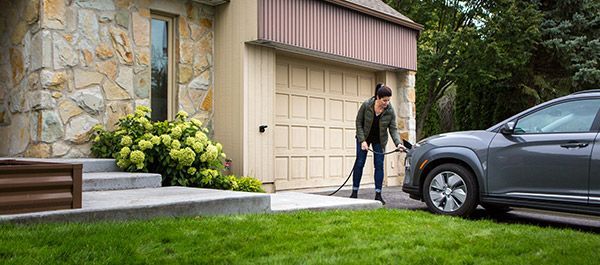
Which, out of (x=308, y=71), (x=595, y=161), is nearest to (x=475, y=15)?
(x=308, y=71)

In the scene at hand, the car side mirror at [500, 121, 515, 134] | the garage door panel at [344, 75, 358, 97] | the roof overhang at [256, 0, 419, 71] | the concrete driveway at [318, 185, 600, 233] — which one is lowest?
the concrete driveway at [318, 185, 600, 233]

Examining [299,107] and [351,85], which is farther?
[351,85]

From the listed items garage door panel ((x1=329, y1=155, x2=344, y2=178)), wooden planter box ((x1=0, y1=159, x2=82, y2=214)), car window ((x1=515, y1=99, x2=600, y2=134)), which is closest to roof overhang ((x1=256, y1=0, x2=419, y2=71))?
garage door panel ((x1=329, y1=155, x2=344, y2=178))

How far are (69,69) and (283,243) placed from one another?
4249mm

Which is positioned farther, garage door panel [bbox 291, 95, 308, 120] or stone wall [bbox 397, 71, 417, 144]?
stone wall [bbox 397, 71, 417, 144]

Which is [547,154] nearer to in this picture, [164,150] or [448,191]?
[448,191]

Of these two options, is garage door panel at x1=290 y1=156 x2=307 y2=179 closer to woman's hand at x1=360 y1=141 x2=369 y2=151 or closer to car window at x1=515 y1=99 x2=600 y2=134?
woman's hand at x1=360 y1=141 x2=369 y2=151

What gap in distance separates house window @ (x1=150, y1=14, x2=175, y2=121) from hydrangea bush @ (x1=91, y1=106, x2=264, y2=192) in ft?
1.77

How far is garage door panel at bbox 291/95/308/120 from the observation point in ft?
31.8

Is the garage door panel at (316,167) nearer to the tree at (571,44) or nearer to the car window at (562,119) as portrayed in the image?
the car window at (562,119)

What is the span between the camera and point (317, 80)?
33.3 feet

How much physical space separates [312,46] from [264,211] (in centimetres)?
407

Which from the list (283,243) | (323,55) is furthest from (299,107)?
(283,243)

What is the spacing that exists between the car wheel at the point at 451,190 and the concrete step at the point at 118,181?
328 centimetres
